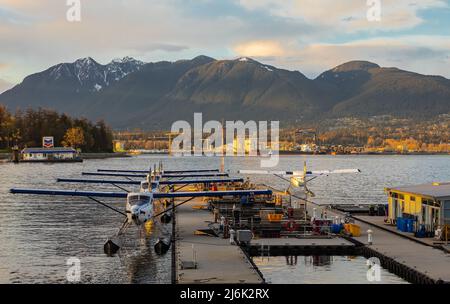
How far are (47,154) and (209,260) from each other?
172m

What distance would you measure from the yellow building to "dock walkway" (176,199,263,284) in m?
10.4

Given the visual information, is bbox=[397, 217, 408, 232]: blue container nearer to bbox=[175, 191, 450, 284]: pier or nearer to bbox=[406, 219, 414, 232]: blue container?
bbox=[406, 219, 414, 232]: blue container

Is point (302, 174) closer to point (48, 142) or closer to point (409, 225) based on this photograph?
point (409, 225)

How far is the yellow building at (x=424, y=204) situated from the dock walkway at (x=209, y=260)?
10411 mm

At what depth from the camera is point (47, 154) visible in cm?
19300

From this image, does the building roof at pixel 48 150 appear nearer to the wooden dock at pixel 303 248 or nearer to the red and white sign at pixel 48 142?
the red and white sign at pixel 48 142

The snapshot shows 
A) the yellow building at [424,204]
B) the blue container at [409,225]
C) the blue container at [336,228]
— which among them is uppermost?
the yellow building at [424,204]

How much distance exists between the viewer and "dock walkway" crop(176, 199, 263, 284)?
24281 mm

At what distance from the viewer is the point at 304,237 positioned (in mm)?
35875

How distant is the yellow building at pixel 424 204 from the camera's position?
33562 mm
